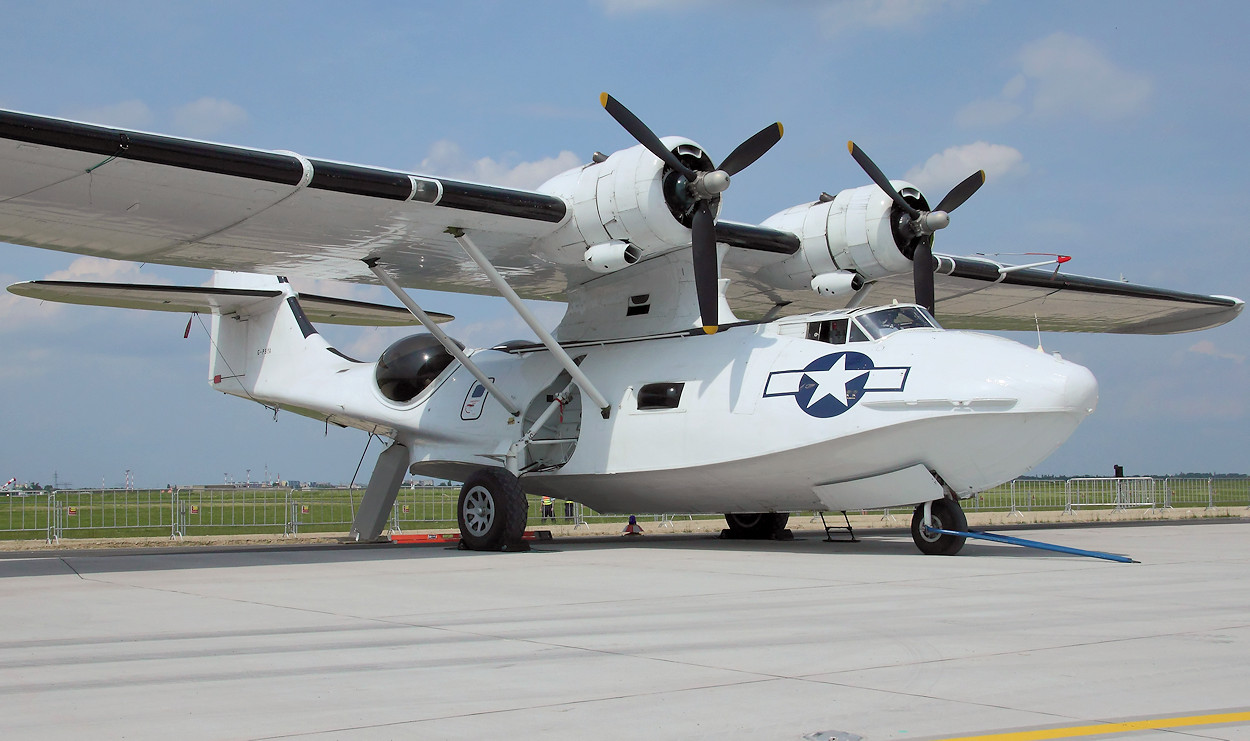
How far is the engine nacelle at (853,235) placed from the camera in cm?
1539

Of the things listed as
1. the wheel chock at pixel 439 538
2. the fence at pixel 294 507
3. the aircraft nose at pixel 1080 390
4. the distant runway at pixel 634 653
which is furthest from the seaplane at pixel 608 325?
the fence at pixel 294 507

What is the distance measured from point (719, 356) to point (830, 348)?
5.14 feet

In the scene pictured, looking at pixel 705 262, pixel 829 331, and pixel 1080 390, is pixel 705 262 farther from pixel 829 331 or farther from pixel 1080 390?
pixel 1080 390

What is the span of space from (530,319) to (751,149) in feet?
11.7

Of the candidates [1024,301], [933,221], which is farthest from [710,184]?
[1024,301]

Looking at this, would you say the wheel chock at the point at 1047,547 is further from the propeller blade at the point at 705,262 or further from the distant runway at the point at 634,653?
the propeller blade at the point at 705,262

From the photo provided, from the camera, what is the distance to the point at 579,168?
13.9 meters

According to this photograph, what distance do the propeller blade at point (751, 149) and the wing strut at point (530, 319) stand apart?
10.2 feet

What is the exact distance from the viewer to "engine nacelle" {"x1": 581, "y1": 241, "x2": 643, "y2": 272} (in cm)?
1315

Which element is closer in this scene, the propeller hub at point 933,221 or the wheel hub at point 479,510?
the wheel hub at point 479,510

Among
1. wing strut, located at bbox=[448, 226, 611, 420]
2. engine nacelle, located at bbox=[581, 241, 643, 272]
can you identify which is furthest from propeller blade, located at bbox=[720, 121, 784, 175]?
wing strut, located at bbox=[448, 226, 611, 420]

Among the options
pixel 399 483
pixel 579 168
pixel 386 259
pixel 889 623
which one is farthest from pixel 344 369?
pixel 889 623

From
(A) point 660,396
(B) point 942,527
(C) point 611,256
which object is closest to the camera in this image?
(B) point 942,527

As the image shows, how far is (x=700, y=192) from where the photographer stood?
1314 cm
